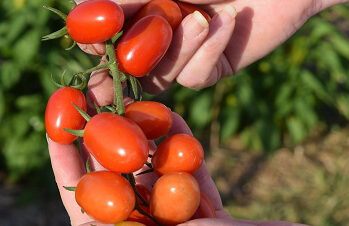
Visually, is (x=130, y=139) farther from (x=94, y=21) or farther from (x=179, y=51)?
(x=179, y=51)

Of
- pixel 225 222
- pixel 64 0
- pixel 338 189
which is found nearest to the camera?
pixel 225 222

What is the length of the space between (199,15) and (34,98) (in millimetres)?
Result: 1771

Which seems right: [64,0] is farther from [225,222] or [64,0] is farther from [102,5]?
[225,222]

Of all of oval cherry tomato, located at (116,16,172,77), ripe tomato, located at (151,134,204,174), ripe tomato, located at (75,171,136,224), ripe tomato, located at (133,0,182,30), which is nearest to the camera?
ripe tomato, located at (75,171,136,224)

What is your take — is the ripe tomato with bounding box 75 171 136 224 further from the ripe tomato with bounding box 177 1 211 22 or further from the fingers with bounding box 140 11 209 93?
the ripe tomato with bounding box 177 1 211 22

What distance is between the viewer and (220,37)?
1951 millimetres

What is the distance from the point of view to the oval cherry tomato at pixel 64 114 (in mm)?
1594

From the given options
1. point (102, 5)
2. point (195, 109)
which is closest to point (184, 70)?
point (102, 5)

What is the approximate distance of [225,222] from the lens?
146 centimetres

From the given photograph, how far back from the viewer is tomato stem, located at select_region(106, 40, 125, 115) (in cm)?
A: 156

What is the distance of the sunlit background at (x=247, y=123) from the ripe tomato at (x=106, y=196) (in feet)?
6.42

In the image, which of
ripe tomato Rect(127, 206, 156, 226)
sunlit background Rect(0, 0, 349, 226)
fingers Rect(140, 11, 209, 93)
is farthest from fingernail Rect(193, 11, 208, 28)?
sunlit background Rect(0, 0, 349, 226)

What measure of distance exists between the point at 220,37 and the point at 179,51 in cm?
15

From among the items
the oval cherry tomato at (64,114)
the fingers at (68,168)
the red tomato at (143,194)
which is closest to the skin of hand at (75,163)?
the fingers at (68,168)
